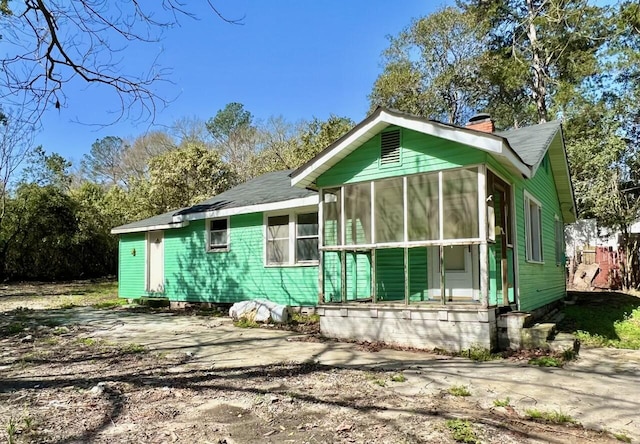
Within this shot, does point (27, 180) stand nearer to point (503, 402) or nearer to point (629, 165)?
point (503, 402)

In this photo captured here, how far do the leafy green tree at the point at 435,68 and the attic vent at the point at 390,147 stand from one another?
1627cm

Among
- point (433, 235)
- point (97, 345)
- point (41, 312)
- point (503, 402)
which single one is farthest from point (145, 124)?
point (41, 312)

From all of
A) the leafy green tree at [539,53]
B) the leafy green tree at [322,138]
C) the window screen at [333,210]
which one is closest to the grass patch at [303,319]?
the window screen at [333,210]

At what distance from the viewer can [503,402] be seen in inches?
171

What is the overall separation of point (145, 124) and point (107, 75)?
2.22 feet

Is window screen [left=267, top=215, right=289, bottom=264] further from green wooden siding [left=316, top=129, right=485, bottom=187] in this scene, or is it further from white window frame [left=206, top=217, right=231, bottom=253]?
green wooden siding [left=316, top=129, right=485, bottom=187]

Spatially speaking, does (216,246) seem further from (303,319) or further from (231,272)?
(303,319)

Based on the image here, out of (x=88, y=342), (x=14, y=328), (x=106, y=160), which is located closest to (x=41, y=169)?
(x=106, y=160)

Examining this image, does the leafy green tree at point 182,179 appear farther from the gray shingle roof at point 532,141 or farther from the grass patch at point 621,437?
the grass patch at point 621,437

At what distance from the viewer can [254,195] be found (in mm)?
12398

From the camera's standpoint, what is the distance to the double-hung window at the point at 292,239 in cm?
1051

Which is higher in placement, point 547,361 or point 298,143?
point 298,143

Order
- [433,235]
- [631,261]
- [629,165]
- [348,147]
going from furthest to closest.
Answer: [629,165] → [631,261] → [348,147] → [433,235]

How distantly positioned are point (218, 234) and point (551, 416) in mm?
9900
